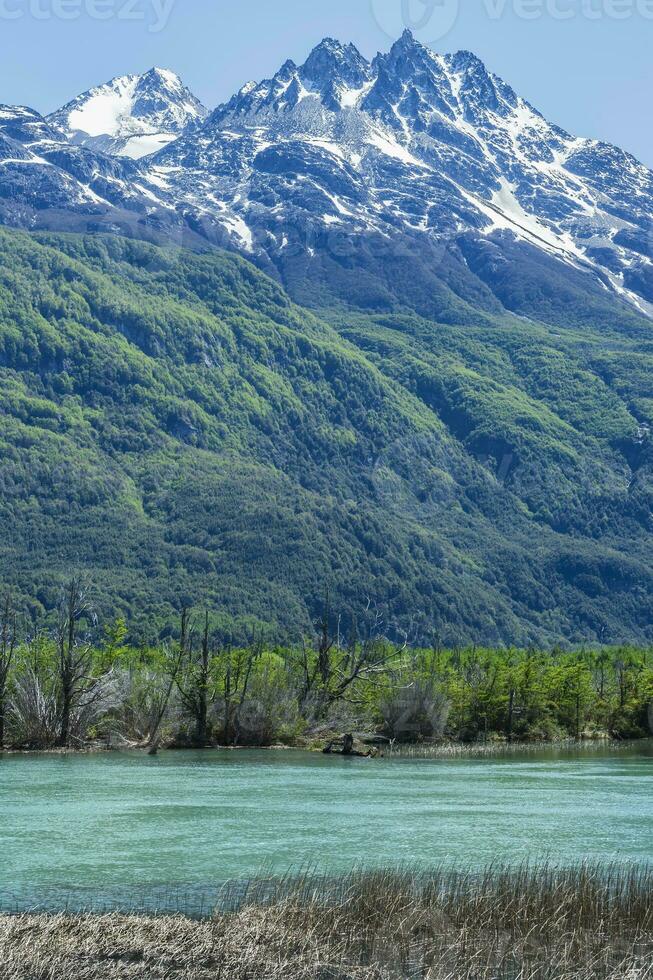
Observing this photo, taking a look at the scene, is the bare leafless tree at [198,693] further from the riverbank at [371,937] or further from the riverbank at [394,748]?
the riverbank at [371,937]

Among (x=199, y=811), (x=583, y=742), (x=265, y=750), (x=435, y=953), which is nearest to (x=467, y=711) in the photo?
(x=583, y=742)

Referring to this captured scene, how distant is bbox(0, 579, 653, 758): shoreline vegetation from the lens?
85.5 m

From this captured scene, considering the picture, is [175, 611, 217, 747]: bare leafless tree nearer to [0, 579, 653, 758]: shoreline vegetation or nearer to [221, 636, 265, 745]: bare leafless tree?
[0, 579, 653, 758]: shoreline vegetation

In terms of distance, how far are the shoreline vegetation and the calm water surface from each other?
5.78m

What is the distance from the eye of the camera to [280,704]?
9500 cm

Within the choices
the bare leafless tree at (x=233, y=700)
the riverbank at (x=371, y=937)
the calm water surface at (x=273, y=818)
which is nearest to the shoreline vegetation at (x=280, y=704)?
the bare leafless tree at (x=233, y=700)

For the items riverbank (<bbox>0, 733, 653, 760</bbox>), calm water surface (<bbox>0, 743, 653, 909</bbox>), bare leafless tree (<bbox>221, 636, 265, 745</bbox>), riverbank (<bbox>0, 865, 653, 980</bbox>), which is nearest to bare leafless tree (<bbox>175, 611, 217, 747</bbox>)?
bare leafless tree (<bbox>221, 636, 265, 745</bbox>)

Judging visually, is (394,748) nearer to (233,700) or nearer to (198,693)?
(233,700)

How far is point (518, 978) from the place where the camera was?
2459 cm

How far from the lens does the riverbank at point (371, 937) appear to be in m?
25.1

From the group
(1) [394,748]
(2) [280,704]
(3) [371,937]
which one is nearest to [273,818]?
(3) [371,937]

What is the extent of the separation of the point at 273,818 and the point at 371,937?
25.5 meters

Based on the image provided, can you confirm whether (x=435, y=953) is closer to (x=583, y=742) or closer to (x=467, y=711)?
(x=467, y=711)

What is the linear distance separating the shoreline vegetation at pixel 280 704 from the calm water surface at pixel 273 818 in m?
5.78
